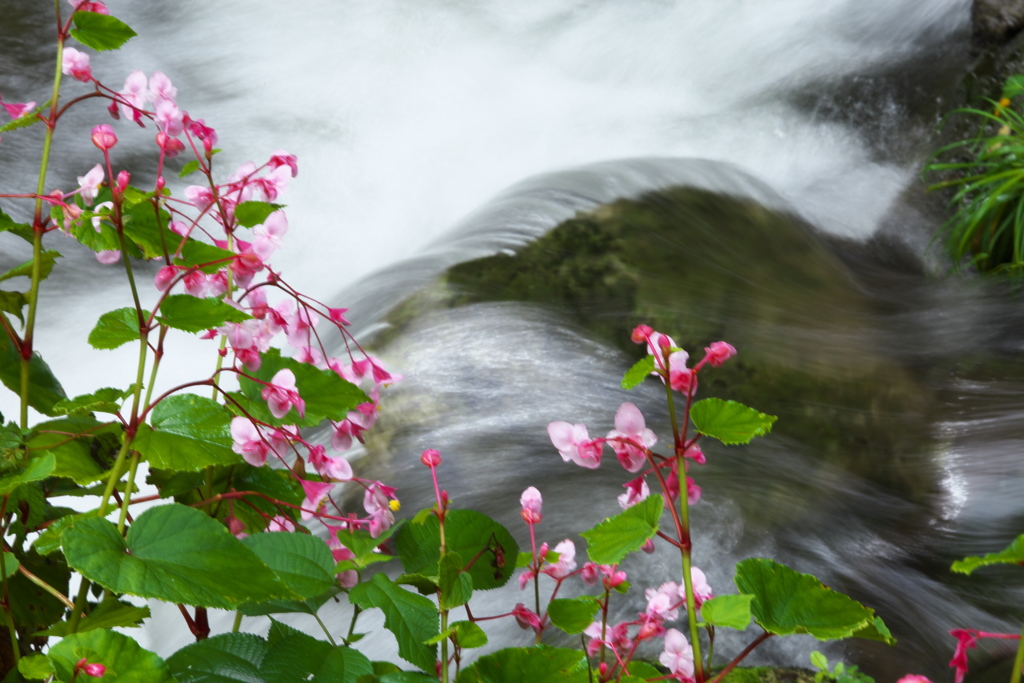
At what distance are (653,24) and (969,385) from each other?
11.9ft

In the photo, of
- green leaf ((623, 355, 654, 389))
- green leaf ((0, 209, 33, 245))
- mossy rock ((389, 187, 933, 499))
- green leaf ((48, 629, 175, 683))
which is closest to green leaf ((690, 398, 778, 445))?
green leaf ((623, 355, 654, 389))

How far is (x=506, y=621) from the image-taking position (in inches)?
64.6

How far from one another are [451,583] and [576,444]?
18 cm

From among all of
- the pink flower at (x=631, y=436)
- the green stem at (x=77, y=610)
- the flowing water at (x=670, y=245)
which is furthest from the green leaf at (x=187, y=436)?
the flowing water at (x=670, y=245)

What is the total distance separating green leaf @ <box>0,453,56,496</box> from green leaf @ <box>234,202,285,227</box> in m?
0.32

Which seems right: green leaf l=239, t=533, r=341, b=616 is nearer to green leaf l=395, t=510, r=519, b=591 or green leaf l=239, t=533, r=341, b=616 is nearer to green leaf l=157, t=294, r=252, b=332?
green leaf l=395, t=510, r=519, b=591

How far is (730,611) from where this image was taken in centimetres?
61

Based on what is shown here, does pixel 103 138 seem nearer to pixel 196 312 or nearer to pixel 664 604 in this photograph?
pixel 196 312

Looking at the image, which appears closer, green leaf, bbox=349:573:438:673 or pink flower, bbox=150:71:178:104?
green leaf, bbox=349:573:438:673

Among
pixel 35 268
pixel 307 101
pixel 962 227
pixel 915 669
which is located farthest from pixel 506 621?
pixel 307 101

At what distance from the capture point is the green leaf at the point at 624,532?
1.99 ft

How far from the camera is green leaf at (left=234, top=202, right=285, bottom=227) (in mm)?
849

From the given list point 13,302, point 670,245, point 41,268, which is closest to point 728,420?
point 41,268

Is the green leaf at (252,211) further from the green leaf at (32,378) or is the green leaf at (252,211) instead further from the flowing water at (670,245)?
the flowing water at (670,245)
